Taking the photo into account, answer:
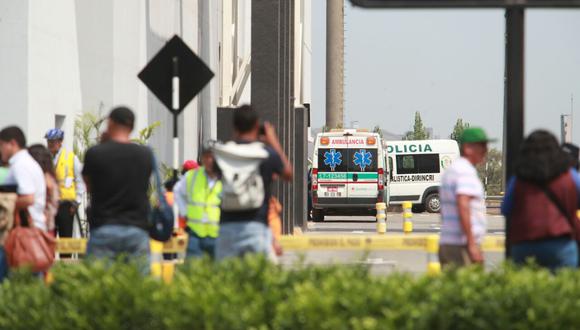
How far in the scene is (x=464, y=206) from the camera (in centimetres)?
1009

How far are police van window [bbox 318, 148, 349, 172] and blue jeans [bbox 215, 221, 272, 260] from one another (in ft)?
108

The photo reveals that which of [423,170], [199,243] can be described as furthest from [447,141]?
[199,243]

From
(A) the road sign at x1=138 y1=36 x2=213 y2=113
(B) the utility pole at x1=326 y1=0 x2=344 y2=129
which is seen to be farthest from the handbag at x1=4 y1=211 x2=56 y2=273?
(B) the utility pole at x1=326 y1=0 x2=344 y2=129

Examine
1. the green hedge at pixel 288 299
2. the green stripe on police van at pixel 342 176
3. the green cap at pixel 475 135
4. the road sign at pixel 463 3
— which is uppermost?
the road sign at pixel 463 3

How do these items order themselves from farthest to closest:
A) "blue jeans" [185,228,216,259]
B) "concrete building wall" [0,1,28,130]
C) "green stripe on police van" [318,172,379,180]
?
"green stripe on police van" [318,172,379,180] → "concrete building wall" [0,1,28,130] → "blue jeans" [185,228,216,259]

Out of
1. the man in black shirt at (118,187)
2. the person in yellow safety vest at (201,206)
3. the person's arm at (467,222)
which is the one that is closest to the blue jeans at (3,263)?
the man in black shirt at (118,187)

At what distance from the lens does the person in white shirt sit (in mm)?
11203

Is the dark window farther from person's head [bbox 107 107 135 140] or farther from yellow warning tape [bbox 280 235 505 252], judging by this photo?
person's head [bbox 107 107 135 140]

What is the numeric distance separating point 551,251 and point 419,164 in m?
45.6

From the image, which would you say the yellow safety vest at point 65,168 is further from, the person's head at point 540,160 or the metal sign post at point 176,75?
the person's head at point 540,160

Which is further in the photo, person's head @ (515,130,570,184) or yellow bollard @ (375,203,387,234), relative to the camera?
yellow bollard @ (375,203,387,234)

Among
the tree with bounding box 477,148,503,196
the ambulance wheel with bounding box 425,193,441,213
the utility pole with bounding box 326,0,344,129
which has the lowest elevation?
the tree with bounding box 477,148,503,196

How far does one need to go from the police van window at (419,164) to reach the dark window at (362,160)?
12.2 meters

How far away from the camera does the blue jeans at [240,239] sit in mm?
9844
